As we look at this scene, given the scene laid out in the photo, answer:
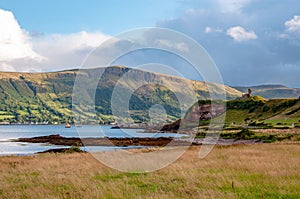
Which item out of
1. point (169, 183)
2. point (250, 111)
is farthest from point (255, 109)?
point (169, 183)

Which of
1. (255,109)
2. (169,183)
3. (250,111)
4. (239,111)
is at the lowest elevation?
(239,111)

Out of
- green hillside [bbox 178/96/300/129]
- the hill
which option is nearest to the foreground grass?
green hillside [bbox 178/96/300/129]

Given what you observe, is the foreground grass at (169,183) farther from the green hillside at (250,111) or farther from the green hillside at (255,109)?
the green hillside at (255,109)

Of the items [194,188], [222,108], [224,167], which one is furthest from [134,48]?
[222,108]

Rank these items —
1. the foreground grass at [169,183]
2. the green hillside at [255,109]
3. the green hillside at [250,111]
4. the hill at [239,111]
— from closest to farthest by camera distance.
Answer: the foreground grass at [169,183]
the green hillside at [250,111]
the green hillside at [255,109]
the hill at [239,111]

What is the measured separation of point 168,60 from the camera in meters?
25.3

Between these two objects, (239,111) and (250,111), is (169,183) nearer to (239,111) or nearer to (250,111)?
(250,111)

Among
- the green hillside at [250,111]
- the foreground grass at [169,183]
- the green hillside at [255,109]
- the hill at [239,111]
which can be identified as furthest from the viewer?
the hill at [239,111]

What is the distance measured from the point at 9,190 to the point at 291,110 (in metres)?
134

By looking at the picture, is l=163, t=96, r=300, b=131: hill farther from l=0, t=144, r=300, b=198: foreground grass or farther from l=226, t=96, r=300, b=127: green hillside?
l=0, t=144, r=300, b=198: foreground grass

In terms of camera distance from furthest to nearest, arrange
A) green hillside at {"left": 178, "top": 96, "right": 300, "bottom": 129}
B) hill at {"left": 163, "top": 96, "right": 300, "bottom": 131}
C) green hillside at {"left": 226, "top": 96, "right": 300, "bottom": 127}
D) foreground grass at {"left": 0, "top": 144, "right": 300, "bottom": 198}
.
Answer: hill at {"left": 163, "top": 96, "right": 300, "bottom": 131}, green hillside at {"left": 226, "top": 96, "right": 300, "bottom": 127}, green hillside at {"left": 178, "top": 96, "right": 300, "bottom": 129}, foreground grass at {"left": 0, "top": 144, "right": 300, "bottom": 198}

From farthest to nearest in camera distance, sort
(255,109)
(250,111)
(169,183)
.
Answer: (255,109) < (250,111) < (169,183)

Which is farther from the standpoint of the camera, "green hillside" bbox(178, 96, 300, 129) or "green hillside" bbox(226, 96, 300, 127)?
"green hillside" bbox(226, 96, 300, 127)

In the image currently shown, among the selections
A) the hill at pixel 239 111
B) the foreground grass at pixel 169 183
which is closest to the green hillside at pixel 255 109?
the hill at pixel 239 111
